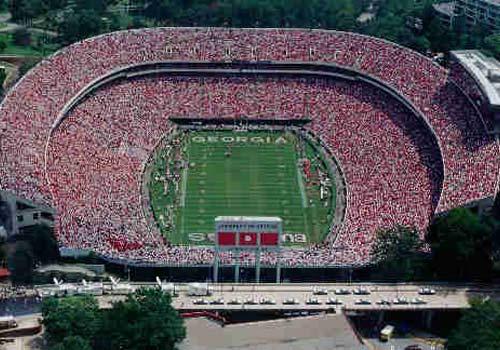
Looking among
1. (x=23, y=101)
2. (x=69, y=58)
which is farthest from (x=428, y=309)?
(x=69, y=58)

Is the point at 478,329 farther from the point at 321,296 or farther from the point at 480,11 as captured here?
the point at 480,11

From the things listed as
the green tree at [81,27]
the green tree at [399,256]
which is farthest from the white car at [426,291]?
the green tree at [81,27]

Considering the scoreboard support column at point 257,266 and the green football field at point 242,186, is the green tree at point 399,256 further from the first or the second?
the green football field at point 242,186

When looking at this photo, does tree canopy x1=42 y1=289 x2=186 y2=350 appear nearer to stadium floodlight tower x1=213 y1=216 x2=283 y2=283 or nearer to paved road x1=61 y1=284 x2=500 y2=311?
paved road x1=61 y1=284 x2=500 y2=311

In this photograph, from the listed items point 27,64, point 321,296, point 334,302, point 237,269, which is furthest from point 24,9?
point 334,302

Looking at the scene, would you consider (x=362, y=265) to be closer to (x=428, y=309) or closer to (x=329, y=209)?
(x=428, y=309)

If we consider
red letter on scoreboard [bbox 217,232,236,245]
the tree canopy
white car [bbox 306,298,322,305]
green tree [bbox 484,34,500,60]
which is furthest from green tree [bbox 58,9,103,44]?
white car [bbox 306,298,322,305]
